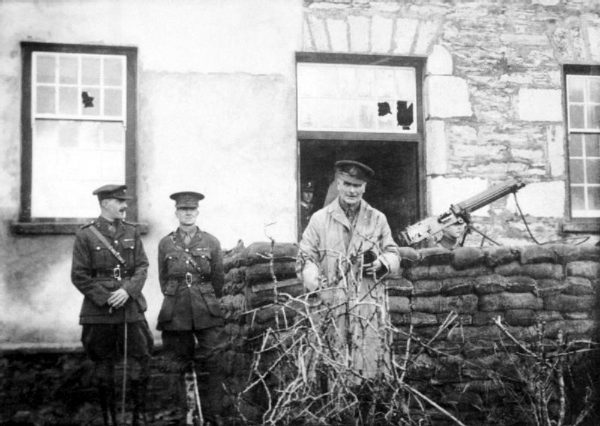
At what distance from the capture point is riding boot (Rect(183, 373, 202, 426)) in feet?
17.3

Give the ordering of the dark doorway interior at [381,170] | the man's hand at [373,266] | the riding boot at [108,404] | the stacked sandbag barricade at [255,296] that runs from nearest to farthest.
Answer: the man's hand at [373,266]
the stacked sandbag barricade at [255,296]
the riding boot at [108,404]
the dark doorway interior at [381,170]

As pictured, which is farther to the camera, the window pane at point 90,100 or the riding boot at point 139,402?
the window pane at point 90,100

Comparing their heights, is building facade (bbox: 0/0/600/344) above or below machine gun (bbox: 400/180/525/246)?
above

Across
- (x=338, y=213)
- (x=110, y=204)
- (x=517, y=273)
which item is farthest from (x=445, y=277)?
(x=110, y=204)

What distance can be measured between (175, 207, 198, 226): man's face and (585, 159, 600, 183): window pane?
4347mm

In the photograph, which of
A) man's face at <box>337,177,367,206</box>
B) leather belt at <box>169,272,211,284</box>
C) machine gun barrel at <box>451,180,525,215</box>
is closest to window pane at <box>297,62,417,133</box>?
machine gun barrel at <box>451,180,525,215</box>

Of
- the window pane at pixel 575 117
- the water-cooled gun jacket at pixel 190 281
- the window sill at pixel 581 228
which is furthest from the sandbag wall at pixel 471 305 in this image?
the window pane at pixel 575 117

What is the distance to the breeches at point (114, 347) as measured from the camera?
566 cm

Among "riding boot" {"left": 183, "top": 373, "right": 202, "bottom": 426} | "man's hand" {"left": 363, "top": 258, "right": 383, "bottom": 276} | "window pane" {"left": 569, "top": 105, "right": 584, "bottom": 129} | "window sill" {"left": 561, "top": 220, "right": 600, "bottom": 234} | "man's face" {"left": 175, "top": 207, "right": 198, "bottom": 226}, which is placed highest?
"window pane" {"left": 569, "top": 105, "right": 584, "bottom": 129}

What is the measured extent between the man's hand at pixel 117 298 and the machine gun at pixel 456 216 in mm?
2691

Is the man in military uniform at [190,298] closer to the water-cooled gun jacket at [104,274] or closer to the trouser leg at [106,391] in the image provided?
the water-cooled gun jacket at [104,274]

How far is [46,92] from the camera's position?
6926mm

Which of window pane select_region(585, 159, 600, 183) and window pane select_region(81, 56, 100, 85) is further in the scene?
window pane select_region(585, 159, 600, 183)

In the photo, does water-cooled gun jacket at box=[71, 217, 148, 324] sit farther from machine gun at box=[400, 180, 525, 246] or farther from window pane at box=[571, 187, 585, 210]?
window pane at box=[571, 187, 585, 210]
